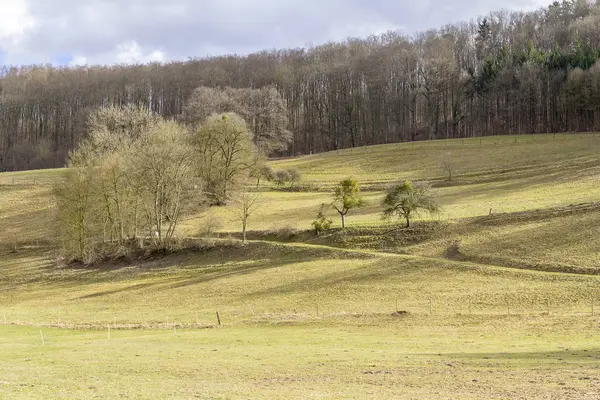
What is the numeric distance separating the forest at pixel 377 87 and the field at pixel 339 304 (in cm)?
3737

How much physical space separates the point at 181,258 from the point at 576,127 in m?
88.8

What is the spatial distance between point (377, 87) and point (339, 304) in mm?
110271

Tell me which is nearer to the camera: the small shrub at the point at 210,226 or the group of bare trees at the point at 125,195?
the small shrub at the point at 210,226

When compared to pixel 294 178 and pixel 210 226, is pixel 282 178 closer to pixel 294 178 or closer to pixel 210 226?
pixel 294 178

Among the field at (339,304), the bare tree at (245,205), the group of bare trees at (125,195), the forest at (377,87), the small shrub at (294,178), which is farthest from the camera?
the forest at (377,87)

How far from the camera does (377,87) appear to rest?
144 m

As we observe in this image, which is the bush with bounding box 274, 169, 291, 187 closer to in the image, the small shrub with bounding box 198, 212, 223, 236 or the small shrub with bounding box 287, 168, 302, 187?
the small shrub with bounding box 287, 168, 302, 187

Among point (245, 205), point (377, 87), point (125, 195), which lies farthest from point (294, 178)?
point (377, 87)

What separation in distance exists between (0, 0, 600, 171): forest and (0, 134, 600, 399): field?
123 ft

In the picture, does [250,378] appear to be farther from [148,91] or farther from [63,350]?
[148,91]

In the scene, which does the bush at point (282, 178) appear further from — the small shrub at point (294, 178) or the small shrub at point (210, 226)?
the small shrub at point (210, 226)

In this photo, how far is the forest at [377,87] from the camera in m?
120

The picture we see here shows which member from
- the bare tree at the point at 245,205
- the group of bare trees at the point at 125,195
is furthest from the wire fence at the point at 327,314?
the group of bare trees at the point at 125,195

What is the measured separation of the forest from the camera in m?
120
